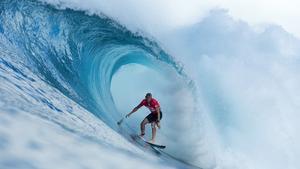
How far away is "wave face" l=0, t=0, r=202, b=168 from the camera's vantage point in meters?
5.68

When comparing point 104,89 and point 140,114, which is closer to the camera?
point 104,89

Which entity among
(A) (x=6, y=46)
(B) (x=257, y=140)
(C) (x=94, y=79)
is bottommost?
(A) (x=6, y=46)

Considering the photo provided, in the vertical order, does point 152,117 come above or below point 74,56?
below

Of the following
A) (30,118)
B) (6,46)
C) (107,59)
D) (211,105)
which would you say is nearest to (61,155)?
(30,118)

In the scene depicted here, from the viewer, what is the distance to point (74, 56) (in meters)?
10.3

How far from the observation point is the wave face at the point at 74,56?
5675 mm

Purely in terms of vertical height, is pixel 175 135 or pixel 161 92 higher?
pixel 161 92

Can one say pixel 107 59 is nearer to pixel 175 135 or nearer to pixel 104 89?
pixel 104 89

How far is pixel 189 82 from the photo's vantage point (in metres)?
13.2

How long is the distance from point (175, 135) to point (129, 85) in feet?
12.3

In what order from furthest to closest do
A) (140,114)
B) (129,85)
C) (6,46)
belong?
(129,85), (140,114), (6,46)

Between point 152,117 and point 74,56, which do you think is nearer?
point 152,117

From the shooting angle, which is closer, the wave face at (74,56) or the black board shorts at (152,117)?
the wave face at (74,56)

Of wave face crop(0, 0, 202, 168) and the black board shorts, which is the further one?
the black board shorts
